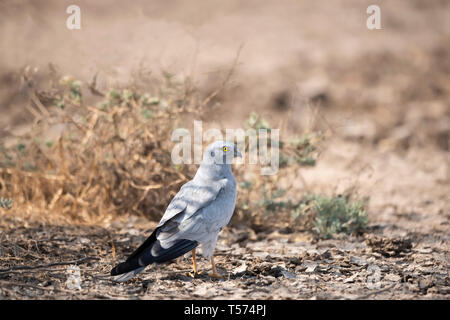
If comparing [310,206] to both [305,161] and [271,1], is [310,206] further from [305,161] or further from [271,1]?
[271,1]

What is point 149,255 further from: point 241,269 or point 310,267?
point 310,267

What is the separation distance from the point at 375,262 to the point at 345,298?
0.92 metres

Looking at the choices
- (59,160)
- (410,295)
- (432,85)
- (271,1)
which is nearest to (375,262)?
(410,295)

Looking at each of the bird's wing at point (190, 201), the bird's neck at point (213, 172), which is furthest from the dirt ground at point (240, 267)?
the bird's neck at point (213, 172)

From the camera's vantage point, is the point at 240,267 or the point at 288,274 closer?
the point at 288,274

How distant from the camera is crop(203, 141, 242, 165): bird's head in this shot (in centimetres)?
393

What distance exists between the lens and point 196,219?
3680 millimetres

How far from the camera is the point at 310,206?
200 inches

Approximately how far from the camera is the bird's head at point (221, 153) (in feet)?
12.9

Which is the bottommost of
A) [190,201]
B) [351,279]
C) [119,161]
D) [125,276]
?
[351,279]

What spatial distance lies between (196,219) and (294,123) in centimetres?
548

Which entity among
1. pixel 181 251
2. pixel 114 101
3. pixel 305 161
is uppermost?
pixel 114 101

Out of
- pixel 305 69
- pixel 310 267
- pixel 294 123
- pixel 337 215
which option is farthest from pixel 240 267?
pixel 305 69

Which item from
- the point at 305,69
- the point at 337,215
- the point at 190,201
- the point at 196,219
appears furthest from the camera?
the point at 305,69
